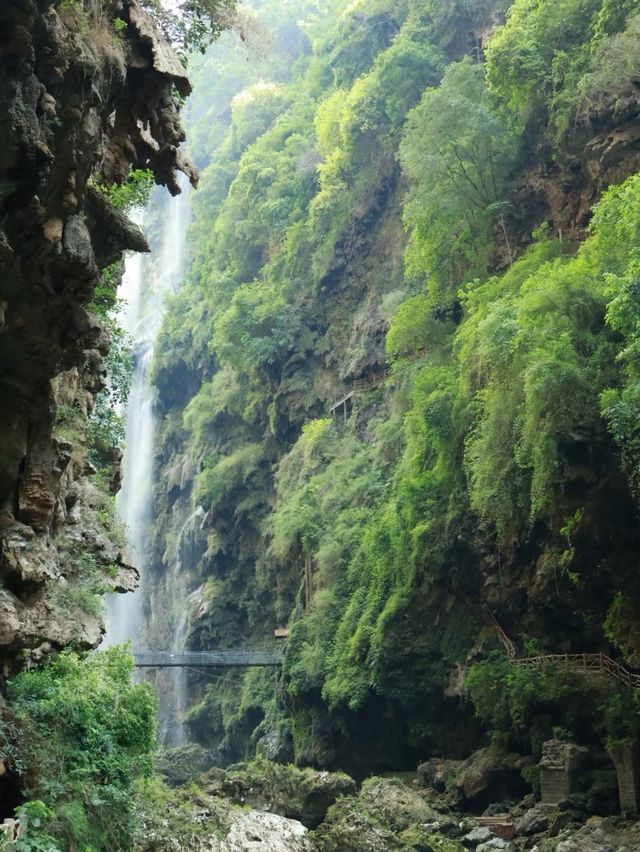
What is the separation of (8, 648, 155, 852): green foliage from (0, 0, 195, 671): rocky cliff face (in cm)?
63

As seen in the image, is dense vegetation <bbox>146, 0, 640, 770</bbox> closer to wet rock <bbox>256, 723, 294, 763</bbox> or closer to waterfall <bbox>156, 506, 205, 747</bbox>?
wet rock <bbox>256, 723, 294, 763</bbox>

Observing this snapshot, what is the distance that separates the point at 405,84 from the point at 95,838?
31691mm

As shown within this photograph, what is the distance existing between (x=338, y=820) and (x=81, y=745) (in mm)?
8290

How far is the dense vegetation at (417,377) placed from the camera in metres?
20.6

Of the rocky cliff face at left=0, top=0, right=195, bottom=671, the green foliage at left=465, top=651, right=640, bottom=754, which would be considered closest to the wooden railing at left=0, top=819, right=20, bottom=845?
the rocky cliff face at left=0, top=0, right=195, bottom=671

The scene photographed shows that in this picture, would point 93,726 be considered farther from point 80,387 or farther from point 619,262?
point 619,262

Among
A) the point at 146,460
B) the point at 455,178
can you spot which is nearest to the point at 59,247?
the point at 455,178

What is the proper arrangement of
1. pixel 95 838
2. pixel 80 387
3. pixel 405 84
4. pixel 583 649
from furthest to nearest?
1. pixel 405 84
2. pixel 583 649
3. pixel 80 387
4. pixel 95 838

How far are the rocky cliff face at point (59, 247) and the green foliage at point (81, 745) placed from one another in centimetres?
63

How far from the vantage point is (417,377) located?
28.0 m

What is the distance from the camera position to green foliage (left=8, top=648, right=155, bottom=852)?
11039mm

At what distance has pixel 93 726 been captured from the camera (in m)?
12.3

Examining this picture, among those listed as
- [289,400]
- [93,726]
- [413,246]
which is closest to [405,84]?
[413,246]

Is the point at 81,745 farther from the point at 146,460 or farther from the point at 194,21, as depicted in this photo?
the point at 146,460
